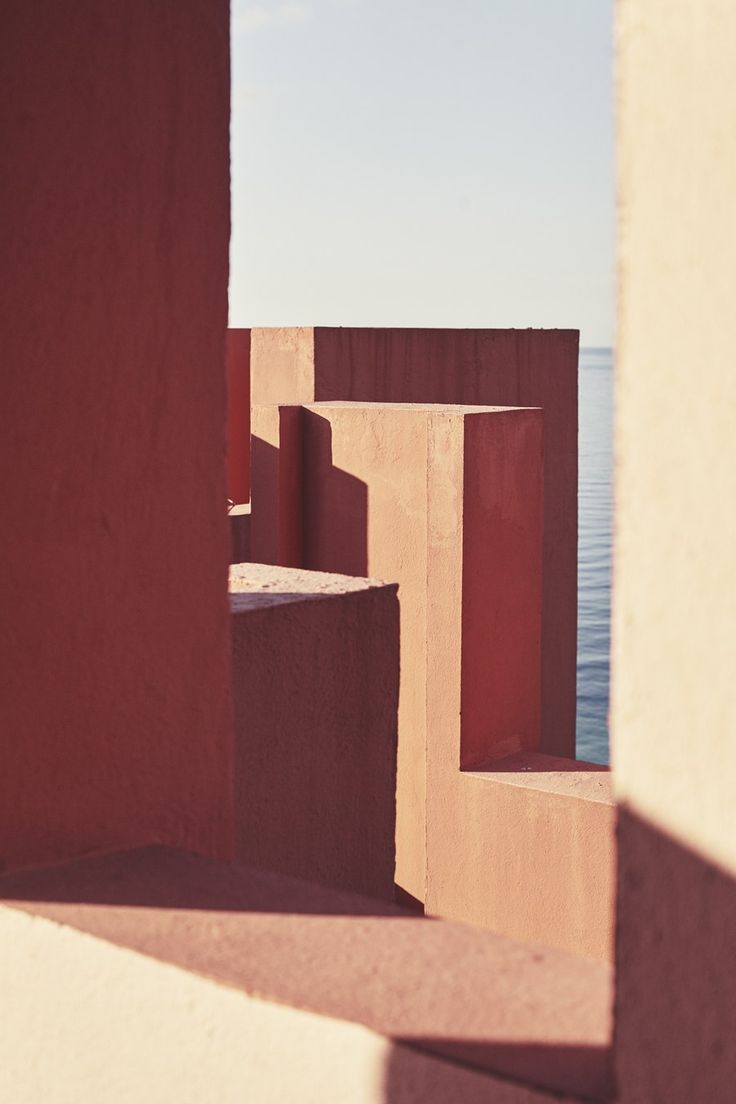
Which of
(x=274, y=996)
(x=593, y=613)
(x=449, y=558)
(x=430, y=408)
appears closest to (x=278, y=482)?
(x=430, y=408)

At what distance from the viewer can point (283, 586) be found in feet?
12.6

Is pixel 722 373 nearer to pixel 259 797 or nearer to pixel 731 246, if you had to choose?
pixel 731 246

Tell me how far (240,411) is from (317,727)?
1098 cm

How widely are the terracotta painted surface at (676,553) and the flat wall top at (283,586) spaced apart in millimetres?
2151

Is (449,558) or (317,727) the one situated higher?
(449,558)

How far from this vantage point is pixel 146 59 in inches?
87.7

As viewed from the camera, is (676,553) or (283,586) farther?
(283,586)

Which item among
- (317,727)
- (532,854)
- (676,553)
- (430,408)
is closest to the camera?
(676,553)

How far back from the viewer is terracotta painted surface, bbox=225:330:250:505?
14156 mm

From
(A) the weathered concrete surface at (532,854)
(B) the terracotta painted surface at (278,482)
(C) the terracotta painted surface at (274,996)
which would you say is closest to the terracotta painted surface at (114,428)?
(C) the terracotta painted surface at (274,996)

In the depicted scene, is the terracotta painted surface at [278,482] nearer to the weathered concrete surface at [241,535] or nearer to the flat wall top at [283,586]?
the weathered concrete surface at [241,535]

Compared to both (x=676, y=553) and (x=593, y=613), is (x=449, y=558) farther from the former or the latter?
(x=593, y=613)

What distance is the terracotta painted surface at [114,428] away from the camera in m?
2.09

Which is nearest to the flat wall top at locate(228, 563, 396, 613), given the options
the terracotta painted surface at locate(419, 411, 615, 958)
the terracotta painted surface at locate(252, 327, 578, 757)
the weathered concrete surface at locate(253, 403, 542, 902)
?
the terracotta painted surface at locate(419, 411, 615, 958)
